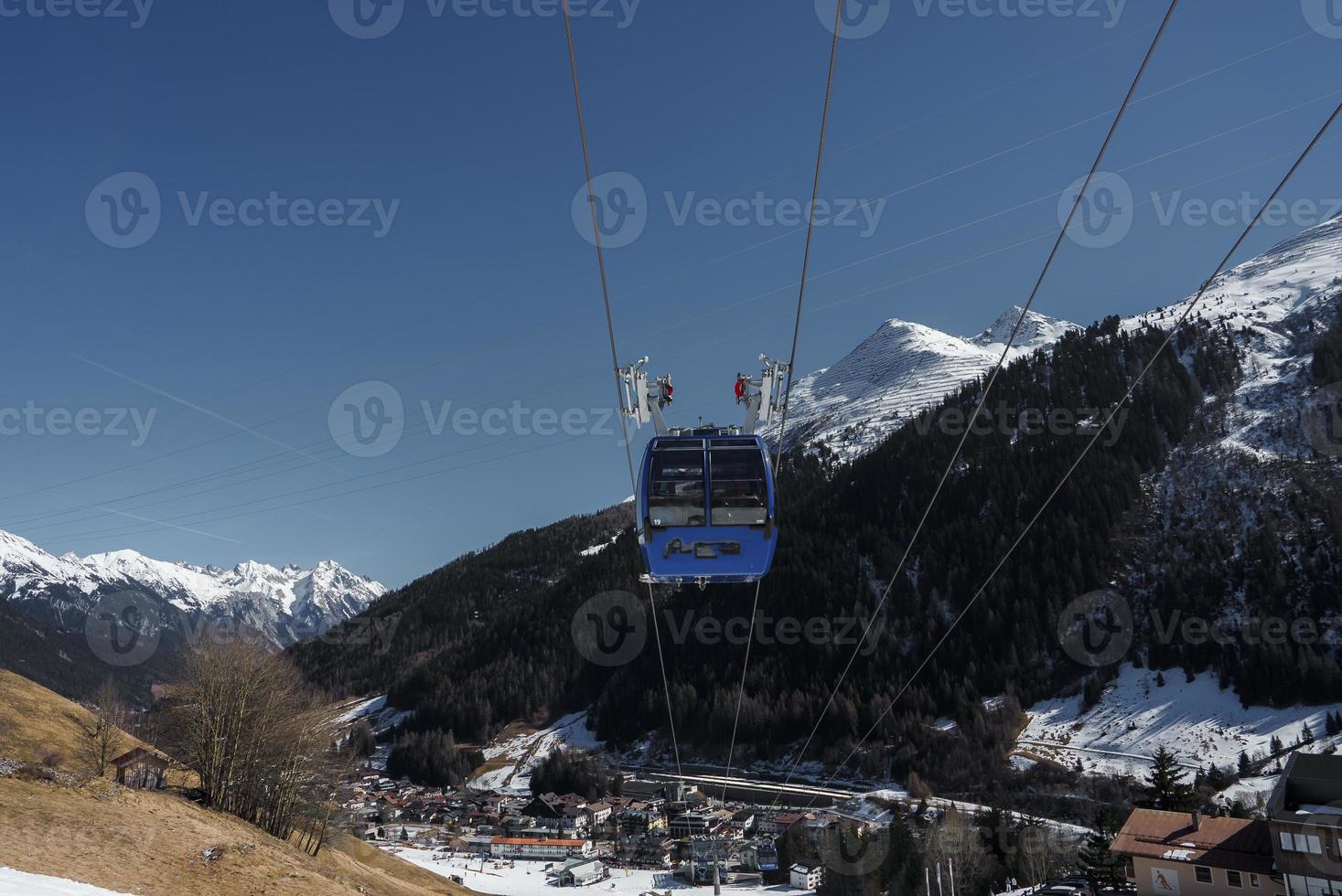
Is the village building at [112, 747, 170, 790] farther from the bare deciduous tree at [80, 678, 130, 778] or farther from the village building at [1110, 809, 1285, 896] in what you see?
the village building at [1110, 809, 1285, 896]

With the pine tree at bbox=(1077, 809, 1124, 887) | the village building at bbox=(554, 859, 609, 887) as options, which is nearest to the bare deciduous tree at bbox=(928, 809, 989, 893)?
the pine tree at bbox=(1077, 809, 1124, 887)

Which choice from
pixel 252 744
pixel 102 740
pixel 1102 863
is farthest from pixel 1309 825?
pixel 102 740

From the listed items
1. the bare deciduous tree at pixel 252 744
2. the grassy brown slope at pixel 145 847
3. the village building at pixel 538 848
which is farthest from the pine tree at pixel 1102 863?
the village building at pixel 538 848

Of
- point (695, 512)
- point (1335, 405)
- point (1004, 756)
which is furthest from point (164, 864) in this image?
point (1335, 405)

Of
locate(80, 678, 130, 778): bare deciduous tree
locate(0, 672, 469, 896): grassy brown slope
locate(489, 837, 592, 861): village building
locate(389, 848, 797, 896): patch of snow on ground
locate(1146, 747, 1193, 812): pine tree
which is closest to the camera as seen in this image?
locate(0, 672, 469, 896): grassy brown slope

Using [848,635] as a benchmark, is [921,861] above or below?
below

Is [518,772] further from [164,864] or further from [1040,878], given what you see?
[164,864]
